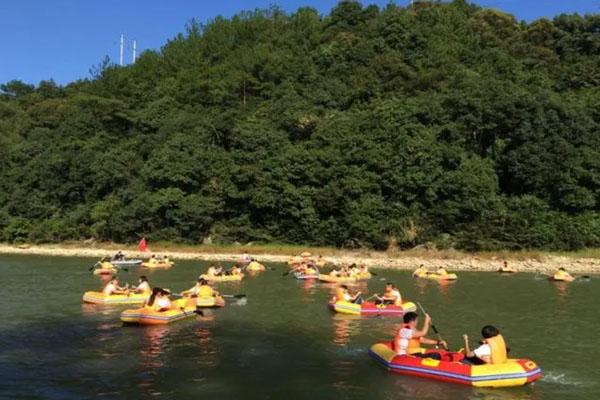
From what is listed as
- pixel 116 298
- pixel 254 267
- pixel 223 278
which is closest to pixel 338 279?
pixel 223 278

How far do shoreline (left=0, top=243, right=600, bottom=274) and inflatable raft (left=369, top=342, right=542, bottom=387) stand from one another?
25274 millimetres

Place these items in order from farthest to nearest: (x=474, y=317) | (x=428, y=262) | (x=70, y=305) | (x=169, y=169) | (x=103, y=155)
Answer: (x=103, y=155), (x=169, y=169), (x=428, y=262), (x=70, y=305), (x=474, y=317)

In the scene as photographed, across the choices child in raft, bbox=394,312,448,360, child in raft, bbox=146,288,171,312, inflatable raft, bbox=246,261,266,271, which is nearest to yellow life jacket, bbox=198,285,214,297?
child in raft, bbox=146,288,171,312

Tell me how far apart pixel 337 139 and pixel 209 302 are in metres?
32.6

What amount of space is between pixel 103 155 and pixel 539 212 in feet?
138

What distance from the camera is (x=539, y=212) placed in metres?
43.8

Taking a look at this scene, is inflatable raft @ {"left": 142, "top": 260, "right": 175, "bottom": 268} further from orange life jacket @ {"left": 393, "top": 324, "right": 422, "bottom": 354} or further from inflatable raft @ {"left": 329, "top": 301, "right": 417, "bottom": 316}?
orange life jacket @ {"left": 393, "top": 324, "right": 422, "bottom": 354}

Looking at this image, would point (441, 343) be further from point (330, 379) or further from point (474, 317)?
point (474, 317)

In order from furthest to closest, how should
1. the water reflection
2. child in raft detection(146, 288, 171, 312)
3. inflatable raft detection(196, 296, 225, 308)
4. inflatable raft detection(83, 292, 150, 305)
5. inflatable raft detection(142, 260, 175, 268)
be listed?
inflatable raft detection(142, 260, 175, 268) → inflatable raft detection(83, 292, 150, 305) → inflatable raft detection(196, 296, 225, 308) → child in raft detection(146, 288, 171, 312) → the water reflection

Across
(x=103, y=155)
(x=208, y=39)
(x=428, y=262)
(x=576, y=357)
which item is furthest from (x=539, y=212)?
(x=208, y=39)

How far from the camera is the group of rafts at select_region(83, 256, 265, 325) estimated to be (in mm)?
18406

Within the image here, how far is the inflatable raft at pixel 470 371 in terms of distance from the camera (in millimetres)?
12117

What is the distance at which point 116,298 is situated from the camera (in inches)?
881

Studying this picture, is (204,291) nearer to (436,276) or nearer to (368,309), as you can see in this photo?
(368,309)
